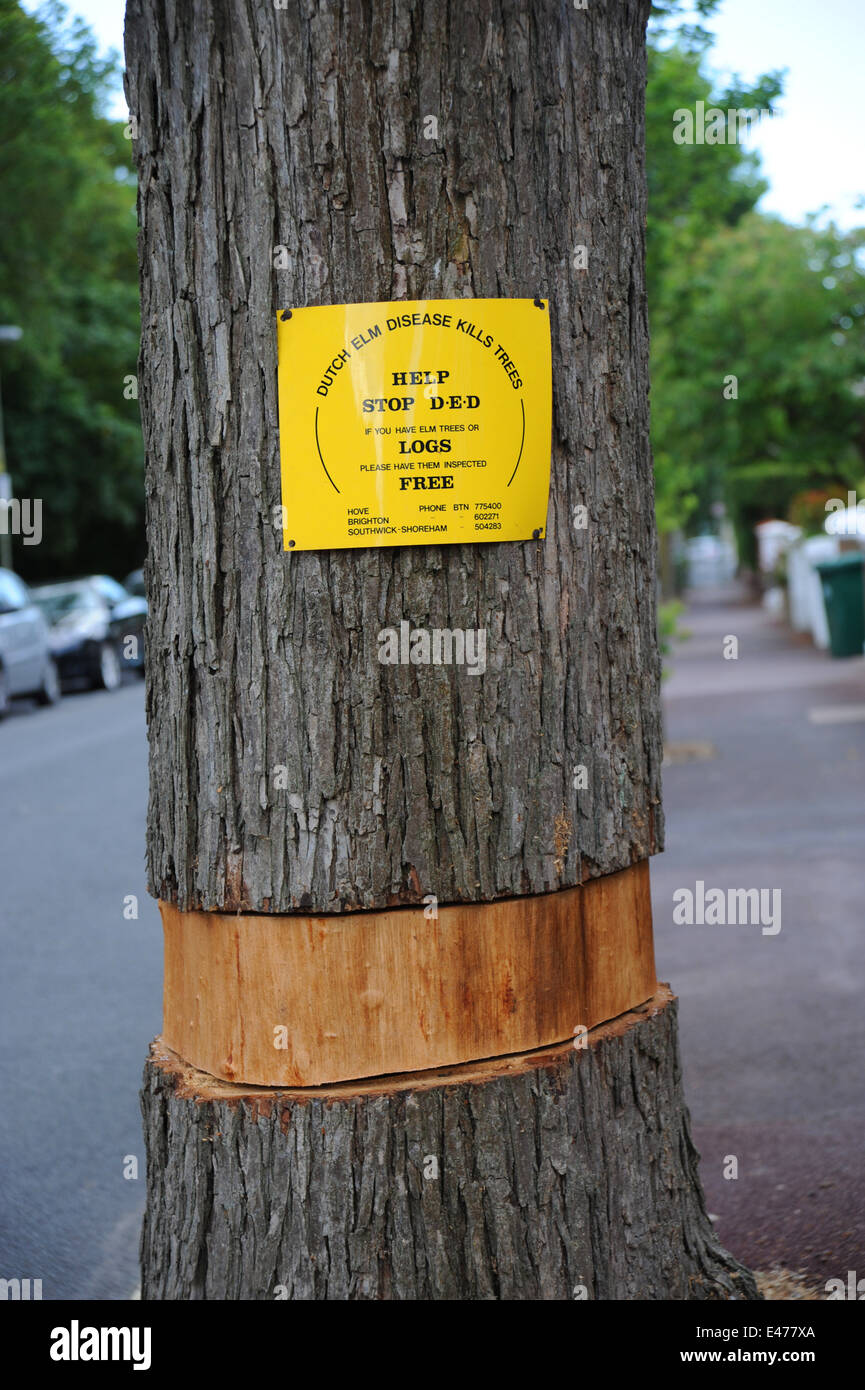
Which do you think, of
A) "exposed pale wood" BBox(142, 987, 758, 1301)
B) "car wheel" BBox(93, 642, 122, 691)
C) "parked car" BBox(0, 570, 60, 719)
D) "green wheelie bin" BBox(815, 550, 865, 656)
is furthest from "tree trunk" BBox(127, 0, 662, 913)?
"car wheel" BBox(93, 642, 122, 691)

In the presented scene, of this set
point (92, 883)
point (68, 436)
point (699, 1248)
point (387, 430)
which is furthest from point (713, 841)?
point (68, 436)

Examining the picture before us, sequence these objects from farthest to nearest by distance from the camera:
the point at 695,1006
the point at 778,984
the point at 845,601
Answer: the point at 845,601 < the point at 778,984 < the point at 695,1006

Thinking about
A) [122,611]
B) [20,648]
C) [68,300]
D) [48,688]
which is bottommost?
[48,688]

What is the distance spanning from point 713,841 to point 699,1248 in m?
6.45

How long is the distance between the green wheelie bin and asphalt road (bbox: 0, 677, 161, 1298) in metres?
10.5

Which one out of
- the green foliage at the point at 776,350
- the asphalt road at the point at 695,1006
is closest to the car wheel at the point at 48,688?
the asphalt road at the point at 695,1006

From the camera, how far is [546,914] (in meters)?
2.63

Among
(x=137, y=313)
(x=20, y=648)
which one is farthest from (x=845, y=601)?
(x=137, y=313)

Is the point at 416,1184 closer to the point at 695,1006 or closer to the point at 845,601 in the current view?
the point at 695,1006

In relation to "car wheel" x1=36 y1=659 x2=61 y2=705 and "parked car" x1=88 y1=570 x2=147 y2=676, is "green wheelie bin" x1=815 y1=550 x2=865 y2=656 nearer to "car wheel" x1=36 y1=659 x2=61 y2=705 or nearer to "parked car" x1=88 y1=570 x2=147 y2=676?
"car wheel" x1=36 y1=659 x2=61 y2=705

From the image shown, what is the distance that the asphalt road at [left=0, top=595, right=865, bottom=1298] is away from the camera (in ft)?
13.6

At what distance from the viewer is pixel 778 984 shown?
6.23m

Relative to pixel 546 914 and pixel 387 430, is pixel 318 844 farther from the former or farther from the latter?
pixel 387 430

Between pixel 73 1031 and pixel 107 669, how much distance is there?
1800cm
